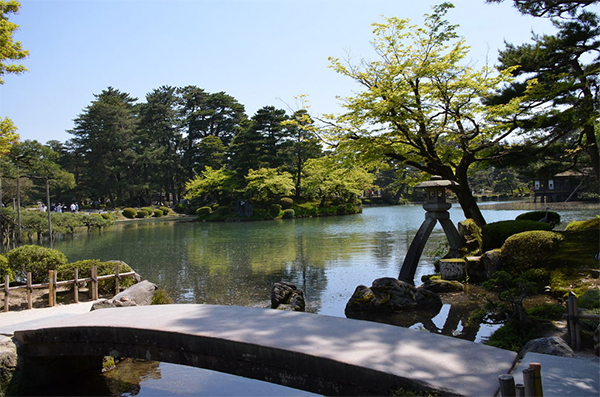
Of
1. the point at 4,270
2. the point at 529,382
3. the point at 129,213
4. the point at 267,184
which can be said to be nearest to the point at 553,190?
the point at 267,184

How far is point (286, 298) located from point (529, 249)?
4.93 meters

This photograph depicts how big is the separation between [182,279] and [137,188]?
39.3 meters

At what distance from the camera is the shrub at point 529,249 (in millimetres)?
8570

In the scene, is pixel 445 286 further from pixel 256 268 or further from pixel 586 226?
pixel 256 268

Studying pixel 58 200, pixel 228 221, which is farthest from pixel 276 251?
pixel 58 200

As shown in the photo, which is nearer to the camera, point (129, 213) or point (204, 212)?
point (204, 212)

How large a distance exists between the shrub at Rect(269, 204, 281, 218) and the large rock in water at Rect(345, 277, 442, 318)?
28772mm

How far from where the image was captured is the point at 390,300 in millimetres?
7797

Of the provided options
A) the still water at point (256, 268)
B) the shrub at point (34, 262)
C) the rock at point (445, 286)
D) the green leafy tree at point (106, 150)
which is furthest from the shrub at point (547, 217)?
the green leafy tree at point (106, 150)

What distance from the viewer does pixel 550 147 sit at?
40.2ft

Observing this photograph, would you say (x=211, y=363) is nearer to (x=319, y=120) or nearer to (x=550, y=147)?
(x=319, y=120)

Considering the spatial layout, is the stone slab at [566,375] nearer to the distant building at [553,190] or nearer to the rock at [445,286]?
the rock at [445,286]

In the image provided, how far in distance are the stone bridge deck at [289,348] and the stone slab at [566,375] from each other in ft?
0.69

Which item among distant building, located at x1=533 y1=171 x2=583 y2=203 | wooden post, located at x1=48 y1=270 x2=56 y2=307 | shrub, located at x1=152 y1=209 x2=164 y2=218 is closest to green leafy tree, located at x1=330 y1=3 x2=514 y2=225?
wooden post, located at x1=48 y1=270 x2=56 y2=307
